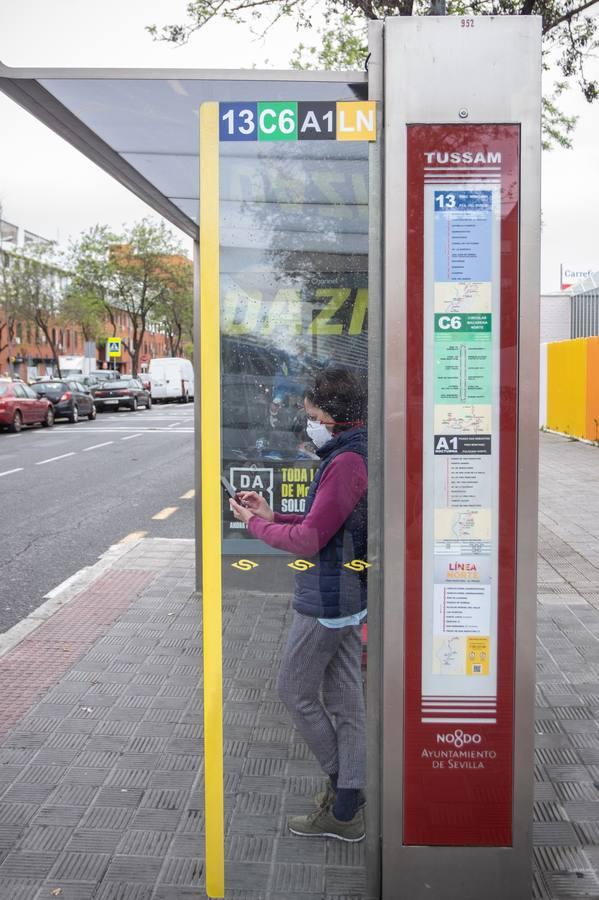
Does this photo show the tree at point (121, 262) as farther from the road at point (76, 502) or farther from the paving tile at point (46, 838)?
the paving tile at point (46, 838)

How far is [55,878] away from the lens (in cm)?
325

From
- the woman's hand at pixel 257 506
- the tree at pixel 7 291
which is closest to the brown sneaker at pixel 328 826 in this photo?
the woman's hand at pixel 257 506

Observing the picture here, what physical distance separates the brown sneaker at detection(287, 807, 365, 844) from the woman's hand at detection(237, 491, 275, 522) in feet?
3.74

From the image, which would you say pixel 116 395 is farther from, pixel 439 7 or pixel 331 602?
pixel 331 602

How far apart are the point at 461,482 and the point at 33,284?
53.7 metres

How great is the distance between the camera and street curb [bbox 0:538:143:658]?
637cm

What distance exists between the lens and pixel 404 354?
2.88 metres

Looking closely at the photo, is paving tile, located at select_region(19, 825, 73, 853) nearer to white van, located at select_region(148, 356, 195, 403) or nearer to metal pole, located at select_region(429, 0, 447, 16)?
metal pole, located at select_region(429, 0, 447, 16)

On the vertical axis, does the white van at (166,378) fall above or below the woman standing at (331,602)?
above

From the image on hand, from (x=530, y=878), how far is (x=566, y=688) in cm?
224

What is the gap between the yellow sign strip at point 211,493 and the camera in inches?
114

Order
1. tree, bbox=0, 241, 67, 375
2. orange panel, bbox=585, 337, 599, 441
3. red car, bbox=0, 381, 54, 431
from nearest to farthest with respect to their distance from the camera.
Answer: orange panel, bbox=585, 337, 599, 441, red car, bbox=0, 381, 54, 431, tree, bbox=0, 241, 67, 375

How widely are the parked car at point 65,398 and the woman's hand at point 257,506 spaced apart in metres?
29.7

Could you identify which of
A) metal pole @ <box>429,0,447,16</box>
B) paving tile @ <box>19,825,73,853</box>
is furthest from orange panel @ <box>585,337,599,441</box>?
paving tile @ <box>19,825,73,853</box>
